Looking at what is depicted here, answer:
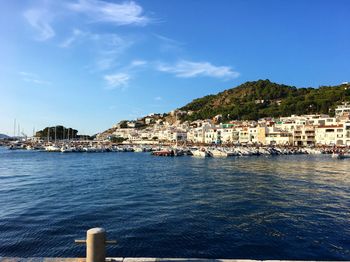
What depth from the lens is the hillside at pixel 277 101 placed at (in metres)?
133

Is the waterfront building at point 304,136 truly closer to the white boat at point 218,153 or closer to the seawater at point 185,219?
the white boat at point 218,153

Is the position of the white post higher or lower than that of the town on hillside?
lower

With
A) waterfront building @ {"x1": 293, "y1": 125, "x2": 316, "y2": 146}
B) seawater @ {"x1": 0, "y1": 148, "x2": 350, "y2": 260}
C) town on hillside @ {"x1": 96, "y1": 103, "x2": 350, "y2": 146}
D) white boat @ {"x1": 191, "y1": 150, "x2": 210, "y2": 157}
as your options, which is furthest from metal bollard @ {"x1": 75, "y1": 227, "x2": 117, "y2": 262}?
waterfront building @ {"x1": 293, "y1": 125, "x2": 316, "y2": 146}

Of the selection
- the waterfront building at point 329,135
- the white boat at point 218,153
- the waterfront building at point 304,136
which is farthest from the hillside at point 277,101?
the white boat at point 218,153

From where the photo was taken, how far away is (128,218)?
17.1 meters

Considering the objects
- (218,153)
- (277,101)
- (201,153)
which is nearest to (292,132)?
(218,153)

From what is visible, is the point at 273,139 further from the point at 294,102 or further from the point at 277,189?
the point at 277,189

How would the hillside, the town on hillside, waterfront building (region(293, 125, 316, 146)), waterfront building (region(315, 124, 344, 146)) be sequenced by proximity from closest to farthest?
waterfront building (region(315, 124, 344, 146)) < the town on hillside < waterfront building (region(293, 125, 316, 146)) < the hillside

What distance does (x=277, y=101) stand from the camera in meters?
168

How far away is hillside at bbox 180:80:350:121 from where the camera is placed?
13325 centimetres

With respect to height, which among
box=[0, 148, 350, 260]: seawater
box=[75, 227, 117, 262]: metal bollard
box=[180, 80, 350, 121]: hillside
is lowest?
box=[0, 148, 350, 260]: seawater

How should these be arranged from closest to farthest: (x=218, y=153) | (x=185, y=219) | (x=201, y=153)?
(x=185, y=219)
(x=218, y=153)
(x=201, y=153)

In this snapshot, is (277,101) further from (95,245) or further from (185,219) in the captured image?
(95,245)

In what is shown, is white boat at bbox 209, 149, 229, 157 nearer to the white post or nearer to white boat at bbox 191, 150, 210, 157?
white boat at bbox 191, 150, 210, 157
